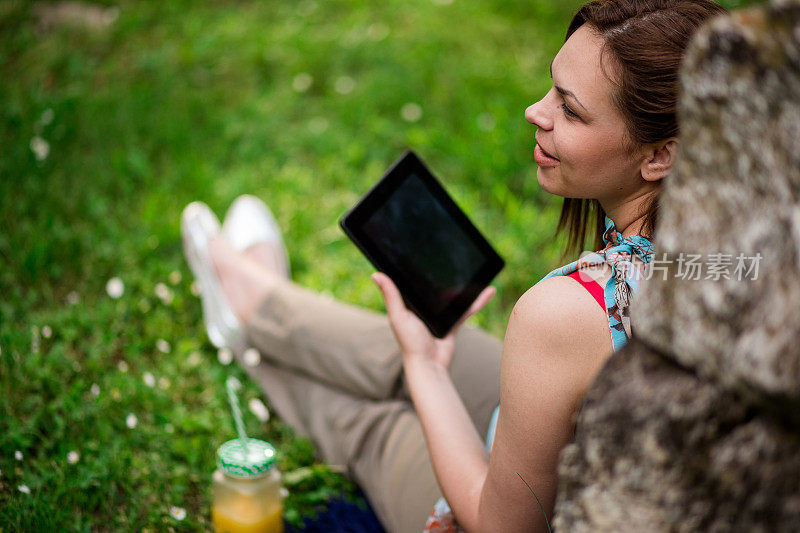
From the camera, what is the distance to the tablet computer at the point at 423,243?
1873 mm

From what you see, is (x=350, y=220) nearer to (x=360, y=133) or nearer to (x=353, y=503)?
(x=353, y=503)

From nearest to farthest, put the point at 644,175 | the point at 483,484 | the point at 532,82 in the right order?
the point at 644,175 → the point at 483,484 → the point at 532,82

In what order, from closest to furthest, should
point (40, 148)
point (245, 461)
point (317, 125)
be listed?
1. point (245, 461)
2. point (40, 148)
3. point (317, 125)

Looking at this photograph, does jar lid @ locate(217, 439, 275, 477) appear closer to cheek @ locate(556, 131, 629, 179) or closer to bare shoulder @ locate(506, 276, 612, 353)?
bare shoulder @ locate(506, 276, 612, 353)

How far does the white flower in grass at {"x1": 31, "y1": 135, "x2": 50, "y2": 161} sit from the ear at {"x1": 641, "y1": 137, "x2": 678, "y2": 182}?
2.79 m

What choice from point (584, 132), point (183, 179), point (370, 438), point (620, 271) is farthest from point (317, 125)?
point (620, 271)

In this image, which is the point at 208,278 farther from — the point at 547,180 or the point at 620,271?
the point at 620,271

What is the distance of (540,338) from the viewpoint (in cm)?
128

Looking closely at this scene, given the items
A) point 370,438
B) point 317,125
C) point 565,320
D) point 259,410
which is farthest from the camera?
point 317,125

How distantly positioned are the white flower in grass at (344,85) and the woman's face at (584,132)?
2.90m

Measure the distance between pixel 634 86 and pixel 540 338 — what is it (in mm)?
507

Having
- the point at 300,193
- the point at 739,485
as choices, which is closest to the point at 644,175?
the point at 739,485

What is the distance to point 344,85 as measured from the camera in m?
4.26

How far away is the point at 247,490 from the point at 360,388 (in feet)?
1.79
